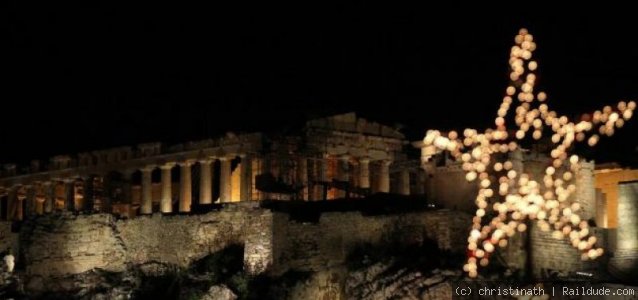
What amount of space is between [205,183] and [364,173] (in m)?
10.1

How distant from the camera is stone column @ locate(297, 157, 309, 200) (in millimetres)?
60875

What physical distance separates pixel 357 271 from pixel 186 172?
24042 mm

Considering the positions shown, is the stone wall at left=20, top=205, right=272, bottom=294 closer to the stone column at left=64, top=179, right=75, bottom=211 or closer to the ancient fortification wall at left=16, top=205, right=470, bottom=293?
the ancient fortification wall at left=16, top=205, right=470, bottom=293

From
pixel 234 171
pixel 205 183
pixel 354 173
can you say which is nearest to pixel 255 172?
pixel 205 183

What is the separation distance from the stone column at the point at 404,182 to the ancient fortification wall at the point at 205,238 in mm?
17801

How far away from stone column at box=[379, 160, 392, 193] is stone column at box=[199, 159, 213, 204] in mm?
10703

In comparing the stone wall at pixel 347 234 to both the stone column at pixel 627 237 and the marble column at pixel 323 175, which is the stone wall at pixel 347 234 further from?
the marble column at pixel 323 175

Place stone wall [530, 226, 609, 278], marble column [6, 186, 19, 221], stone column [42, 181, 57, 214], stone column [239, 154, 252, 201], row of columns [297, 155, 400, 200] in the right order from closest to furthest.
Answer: stone wall [530, 226, 609, 278] → stone column [239, 154, 252, 201] → row of columns [297, 155, 400, 200] → stone column [42, 181, 57, 214] → marble column [6, 186, 19, 221]

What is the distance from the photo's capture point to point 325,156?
209 ft

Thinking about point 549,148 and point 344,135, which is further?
point 344,135

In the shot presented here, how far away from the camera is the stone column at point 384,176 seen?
213 ft

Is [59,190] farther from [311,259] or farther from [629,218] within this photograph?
[629,218]

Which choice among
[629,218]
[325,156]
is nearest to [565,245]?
[629,218]

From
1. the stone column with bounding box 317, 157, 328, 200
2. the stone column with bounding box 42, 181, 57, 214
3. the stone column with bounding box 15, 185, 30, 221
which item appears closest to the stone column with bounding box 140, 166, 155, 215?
the stone column with bounding box 42, 181, 57, 214
